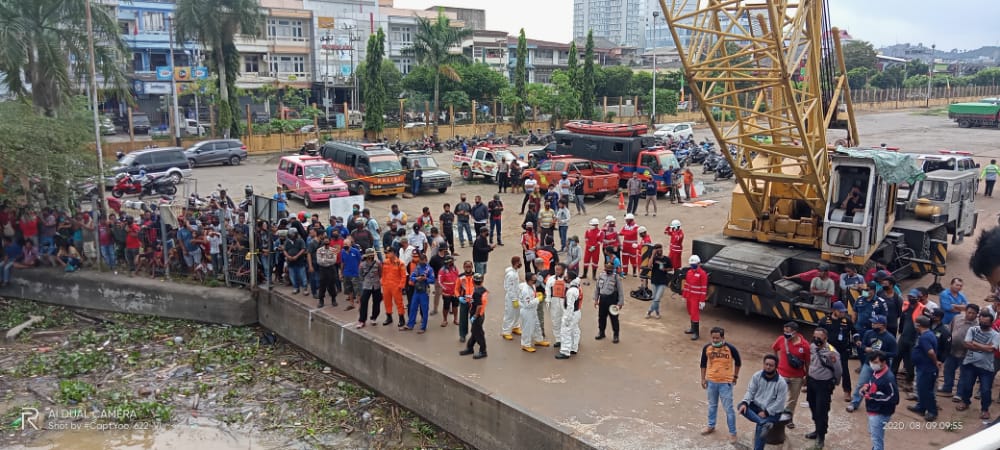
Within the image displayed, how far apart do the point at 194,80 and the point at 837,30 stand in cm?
4394

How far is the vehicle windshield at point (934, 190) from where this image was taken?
1590cm

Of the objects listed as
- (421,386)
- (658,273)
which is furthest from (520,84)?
(421,386)

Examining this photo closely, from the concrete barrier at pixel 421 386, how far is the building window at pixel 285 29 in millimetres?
49512

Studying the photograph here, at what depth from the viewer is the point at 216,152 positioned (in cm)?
3522

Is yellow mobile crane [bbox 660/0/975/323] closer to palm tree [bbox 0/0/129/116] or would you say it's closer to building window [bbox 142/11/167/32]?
palm tree [bbox 0/0/129/116]

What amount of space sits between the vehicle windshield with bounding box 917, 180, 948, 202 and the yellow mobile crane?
6.02 ft

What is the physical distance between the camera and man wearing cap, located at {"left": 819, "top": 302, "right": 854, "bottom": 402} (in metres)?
9.62

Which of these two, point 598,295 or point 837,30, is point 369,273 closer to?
point 598,295

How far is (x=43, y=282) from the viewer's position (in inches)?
645

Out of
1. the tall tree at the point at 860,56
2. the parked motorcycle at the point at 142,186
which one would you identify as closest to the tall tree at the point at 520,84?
the parked motorcycle at the point at 142,186

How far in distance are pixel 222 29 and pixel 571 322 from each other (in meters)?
34.3

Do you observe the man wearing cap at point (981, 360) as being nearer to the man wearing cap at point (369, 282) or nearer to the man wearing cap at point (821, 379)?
the man wearing cap at point (821, 379)

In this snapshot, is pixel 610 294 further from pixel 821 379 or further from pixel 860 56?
pixel 860 56

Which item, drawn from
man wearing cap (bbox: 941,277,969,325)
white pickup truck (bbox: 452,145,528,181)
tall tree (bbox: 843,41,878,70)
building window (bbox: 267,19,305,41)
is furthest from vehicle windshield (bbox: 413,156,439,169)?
tall tree (bbox: 843,41,878,70)
